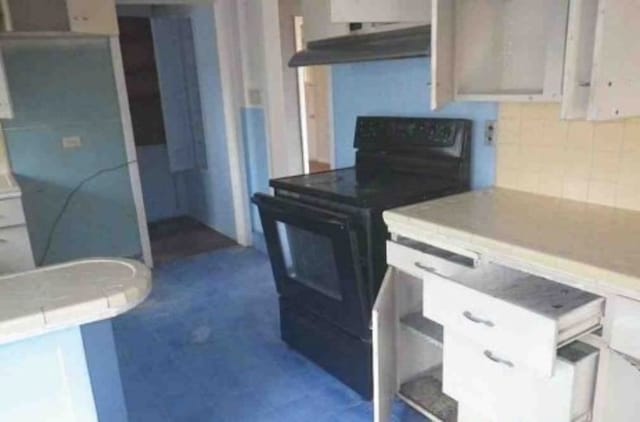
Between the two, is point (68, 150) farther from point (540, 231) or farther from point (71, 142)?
point (540, 231)

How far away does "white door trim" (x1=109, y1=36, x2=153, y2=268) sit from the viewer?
11.0 feet

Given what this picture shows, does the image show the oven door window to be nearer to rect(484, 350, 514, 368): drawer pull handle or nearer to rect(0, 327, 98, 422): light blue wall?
rect(484, 350, 514, 368): drawer pull handle

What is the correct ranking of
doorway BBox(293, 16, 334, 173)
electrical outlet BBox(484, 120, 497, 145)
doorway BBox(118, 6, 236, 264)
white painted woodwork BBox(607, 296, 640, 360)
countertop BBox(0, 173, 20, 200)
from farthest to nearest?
doorway BBox(293, 16, 334, 173) < doorway BBox(118, 6, 236, 264) < countertop BBox(0, 173, 20, 200) < electrical outlet BBox(484, 120, 497, 145) < white painted woodwork BBox(607, 296, 640, 360)

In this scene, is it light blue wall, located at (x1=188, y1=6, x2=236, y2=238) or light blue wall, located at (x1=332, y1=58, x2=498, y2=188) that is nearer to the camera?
light blue wall, located at (x1=332, y1=58, x2=498, y2=188)

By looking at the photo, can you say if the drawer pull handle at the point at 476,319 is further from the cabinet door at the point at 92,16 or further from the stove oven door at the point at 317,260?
the cabinet door at the point at 92,16

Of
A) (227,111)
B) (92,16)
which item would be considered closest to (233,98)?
(227,111)

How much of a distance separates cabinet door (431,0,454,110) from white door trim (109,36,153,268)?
238 centimetres

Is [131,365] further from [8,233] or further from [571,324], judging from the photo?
[571,324]

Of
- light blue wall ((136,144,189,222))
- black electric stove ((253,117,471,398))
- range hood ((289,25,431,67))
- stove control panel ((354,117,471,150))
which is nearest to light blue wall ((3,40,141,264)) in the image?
light blue wall ((136,144,189,222))

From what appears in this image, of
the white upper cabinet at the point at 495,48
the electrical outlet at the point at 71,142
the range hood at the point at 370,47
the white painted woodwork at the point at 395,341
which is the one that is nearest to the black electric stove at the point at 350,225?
the white painted woodwork at the point at 395,341

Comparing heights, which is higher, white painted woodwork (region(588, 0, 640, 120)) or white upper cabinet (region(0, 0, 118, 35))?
white upper cabinet (region(0, 0, 118, 35))

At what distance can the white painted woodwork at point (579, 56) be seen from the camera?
129 cm

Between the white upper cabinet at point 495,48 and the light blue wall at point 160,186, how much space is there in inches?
140

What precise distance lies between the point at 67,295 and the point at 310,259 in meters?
1.23
